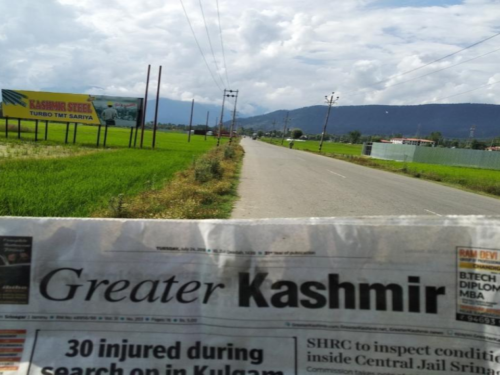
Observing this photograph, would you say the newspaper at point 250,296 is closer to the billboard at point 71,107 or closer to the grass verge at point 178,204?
the grass verge at point 178,204

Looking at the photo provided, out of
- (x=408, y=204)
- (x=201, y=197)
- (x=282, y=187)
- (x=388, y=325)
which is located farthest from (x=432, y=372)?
(x=282, y=187)

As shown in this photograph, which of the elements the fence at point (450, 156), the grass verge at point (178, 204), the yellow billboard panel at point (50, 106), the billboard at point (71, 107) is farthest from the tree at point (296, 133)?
the grass verge at point (178, 204)

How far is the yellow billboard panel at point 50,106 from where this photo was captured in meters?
36.6

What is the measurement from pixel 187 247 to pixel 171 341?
1.58ft

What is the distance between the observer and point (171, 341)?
215 centimetres

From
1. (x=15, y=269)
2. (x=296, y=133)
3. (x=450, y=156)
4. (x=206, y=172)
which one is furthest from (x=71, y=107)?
(x=296, y=133)

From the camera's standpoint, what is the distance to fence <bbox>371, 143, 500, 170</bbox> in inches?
1633

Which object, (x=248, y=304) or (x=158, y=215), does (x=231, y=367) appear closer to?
(x=248, y=304)

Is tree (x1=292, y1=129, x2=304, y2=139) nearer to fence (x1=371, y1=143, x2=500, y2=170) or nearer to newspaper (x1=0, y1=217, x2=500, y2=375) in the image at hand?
fence (x1=371, y1=143, x2=500, y2=170)

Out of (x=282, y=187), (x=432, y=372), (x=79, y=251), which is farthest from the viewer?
(x=282, y=187)

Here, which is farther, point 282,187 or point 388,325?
point 282,187

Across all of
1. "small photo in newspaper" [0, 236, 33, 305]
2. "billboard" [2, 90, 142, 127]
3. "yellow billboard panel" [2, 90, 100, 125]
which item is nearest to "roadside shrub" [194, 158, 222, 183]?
"small photo in newspaper" [0, 236, 33, 305]

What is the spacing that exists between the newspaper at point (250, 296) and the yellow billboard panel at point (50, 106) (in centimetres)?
3706

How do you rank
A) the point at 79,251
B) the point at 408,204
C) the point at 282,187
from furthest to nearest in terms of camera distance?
the point at 282,187, the point at 408,204, the point at 79,251
